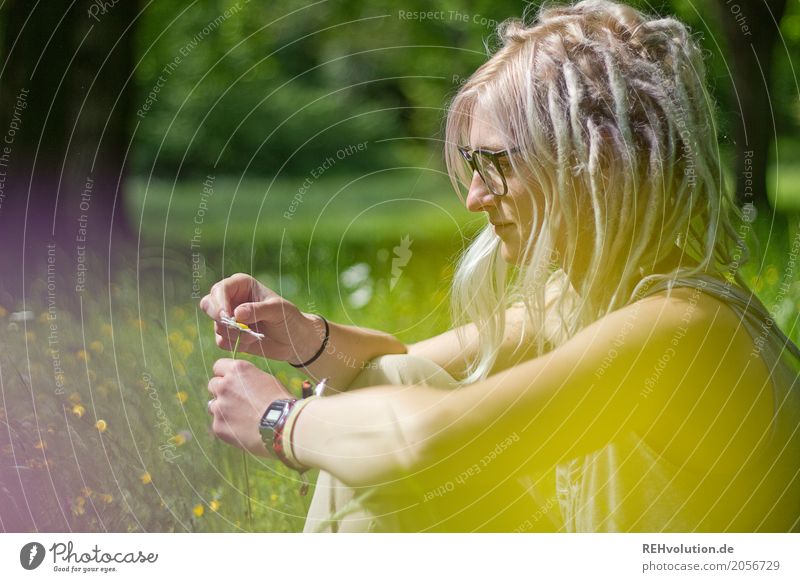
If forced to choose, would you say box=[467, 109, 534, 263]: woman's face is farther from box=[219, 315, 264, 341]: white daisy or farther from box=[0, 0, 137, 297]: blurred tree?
box=[0, 0, 137, 297]: blurred tree

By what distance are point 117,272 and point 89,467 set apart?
12.4 inches

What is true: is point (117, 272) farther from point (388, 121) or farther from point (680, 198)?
point (680, 198)

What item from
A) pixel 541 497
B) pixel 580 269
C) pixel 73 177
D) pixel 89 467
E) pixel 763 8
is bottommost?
pixel 541 497

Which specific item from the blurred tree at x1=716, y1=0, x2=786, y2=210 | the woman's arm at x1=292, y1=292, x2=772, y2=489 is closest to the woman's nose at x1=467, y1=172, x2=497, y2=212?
the woman's arm at x1=292, y1=292, x2=772, y2=489

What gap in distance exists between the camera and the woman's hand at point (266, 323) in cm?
135

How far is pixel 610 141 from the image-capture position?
1183mm

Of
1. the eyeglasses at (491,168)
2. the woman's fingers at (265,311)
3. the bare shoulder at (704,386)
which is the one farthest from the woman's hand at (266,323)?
the bare shoulder at (704,386)

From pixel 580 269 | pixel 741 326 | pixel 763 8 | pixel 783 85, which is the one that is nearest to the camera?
pixel 741 326

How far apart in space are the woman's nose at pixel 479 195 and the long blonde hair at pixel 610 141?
59 millimetres

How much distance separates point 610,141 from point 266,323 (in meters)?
0.53

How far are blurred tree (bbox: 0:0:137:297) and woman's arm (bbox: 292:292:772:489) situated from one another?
556 millimetres

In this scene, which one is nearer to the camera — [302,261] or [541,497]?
[541,497]

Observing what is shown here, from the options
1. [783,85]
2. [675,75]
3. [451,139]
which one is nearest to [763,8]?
[783,85]

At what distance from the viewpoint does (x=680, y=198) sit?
1.21m
